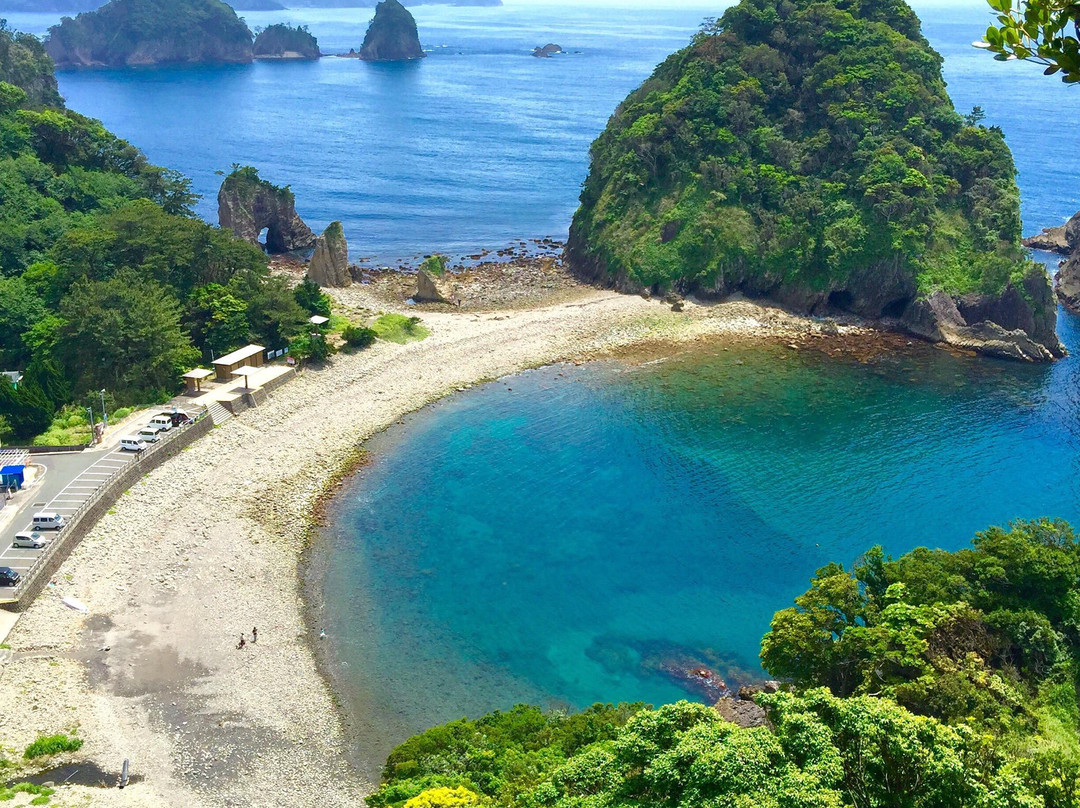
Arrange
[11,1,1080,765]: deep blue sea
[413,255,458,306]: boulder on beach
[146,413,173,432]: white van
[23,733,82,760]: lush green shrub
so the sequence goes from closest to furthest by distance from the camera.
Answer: [23,733,82,760]: lush green shrub
[11,1,1080,765]: deep blue sea
[146,413,173,432]: white van
[413,255,458,306]: boulder on beach

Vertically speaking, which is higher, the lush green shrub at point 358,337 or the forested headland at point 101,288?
the forested headland at point 101,288

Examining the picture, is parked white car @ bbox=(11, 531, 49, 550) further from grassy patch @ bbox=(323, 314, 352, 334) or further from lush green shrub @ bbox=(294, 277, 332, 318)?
lush green shrub @ bbox=(294, 277, 332, 318)

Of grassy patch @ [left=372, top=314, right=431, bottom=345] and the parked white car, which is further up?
grassy patch @ [left=372, top=314, right=431, bottom=345]

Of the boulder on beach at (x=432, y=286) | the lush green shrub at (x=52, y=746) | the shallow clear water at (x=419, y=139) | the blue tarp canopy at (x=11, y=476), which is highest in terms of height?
the shallow clear water at (x=419, y=139)

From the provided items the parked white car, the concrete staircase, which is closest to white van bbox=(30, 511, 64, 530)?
the parked white car

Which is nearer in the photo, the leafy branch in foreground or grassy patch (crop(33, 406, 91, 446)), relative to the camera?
the leafy branch in foreground

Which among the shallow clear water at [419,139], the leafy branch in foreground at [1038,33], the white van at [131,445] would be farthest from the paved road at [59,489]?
the shallow clear water at [419,139]

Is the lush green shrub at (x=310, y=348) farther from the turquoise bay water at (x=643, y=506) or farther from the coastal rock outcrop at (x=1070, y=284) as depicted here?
the coastal rock outcrop at (x=1070, y=284)
